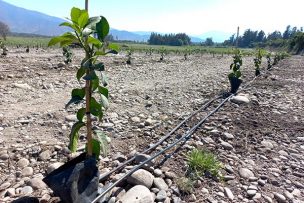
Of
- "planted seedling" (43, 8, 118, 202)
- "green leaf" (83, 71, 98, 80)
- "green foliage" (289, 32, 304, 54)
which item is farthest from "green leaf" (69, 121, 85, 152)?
"green foliage" (289, 32, 304, 54)

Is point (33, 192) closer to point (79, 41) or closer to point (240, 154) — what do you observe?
point (79, 41)

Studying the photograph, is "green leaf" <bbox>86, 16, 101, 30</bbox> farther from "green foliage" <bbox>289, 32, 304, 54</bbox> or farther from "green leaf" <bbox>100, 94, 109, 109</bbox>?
"green foliage" <bbox>289, 32, 304, 54</bbox>

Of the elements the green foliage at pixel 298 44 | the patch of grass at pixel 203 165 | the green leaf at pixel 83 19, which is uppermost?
the green foliage at pixel 298 44

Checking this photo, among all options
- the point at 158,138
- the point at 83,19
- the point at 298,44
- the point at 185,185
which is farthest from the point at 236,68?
the point at 298,44

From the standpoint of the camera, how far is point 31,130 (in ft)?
17.4

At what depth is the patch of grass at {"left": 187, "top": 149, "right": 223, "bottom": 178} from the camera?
4047 mm

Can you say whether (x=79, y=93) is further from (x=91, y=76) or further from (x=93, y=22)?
(x=93, y=22)

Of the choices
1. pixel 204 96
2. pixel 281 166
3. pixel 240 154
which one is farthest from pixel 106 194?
pixel 204 96

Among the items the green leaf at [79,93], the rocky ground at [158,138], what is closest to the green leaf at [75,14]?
the green leaf at [79,93]

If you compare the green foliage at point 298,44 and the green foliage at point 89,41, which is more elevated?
the green foliage at point 298,44

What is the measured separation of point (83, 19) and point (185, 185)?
2.45 meters

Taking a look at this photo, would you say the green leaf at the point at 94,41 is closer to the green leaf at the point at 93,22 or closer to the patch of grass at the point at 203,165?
the green leaf at the point at 93,22

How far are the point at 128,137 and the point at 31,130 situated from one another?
6.33ft

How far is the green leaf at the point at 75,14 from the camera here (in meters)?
2.60
